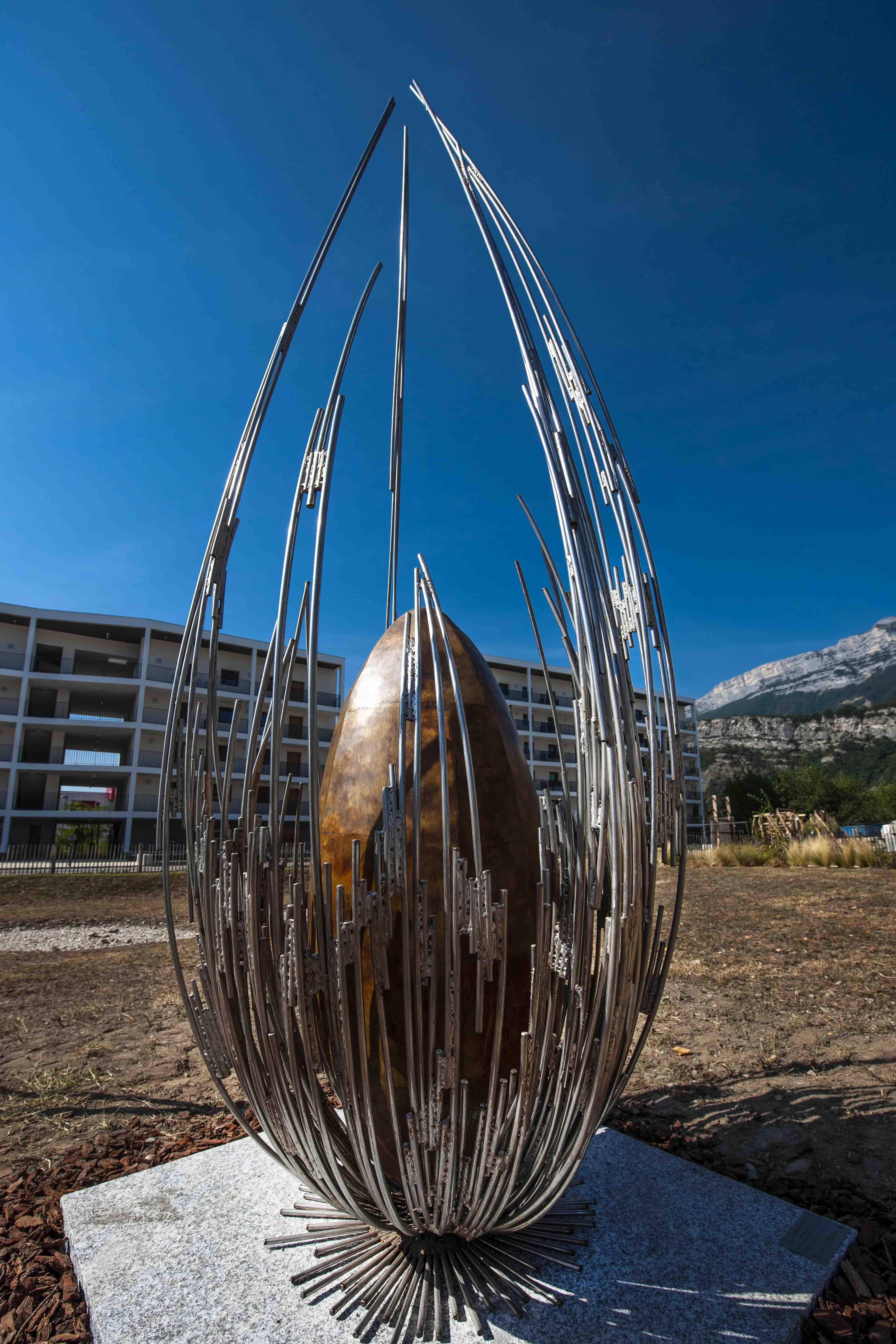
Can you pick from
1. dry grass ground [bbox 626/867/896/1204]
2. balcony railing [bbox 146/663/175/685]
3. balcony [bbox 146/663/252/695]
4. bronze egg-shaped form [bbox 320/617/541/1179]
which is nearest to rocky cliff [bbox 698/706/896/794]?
balcony [bbox 146/663/252/695]

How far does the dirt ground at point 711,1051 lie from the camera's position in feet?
12.6

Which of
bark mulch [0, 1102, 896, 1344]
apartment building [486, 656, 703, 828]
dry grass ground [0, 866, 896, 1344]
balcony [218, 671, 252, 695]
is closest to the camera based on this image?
bark mulch [0, 1102, 896, 1344]

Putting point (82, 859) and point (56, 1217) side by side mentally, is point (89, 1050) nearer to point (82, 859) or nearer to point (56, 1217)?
point (56, 1217)

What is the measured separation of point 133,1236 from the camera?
2.72 metres

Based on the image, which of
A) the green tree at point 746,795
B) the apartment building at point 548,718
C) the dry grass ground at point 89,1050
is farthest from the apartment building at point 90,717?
the green tree at point 746,795

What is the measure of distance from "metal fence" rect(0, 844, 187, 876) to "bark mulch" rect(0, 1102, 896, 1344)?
64.0 feet

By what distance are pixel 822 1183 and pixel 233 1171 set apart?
9.27 ft

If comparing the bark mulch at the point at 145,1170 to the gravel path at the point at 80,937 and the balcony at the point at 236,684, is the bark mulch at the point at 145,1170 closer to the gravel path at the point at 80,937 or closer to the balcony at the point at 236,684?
the gravel path at the point at 80,937

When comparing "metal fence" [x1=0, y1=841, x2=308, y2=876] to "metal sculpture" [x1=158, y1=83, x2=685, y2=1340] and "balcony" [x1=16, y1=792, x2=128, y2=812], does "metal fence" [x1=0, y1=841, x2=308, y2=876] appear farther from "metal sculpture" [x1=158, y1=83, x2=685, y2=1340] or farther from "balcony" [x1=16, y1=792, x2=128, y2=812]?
"metal sculpture" [x1=158, y1=83, x2=685, y2=1340]

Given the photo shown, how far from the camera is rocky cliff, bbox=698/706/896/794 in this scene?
99.9m

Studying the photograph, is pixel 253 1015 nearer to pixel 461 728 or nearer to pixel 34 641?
pixel 461 728

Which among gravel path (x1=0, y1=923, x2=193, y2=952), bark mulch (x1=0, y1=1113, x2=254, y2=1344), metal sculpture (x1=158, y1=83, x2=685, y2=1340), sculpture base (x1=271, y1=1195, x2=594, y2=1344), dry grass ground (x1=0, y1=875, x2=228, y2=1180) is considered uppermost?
metal sculpture (x1=158, y1=83, x2=685, y2=1340)

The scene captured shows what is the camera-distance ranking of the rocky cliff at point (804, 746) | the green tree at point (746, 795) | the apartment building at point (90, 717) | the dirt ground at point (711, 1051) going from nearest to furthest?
the dirt ground at point (711, 1051), the apartment building at point (90, 717), the green tree at point (746, 795), the rocky cliff at point (804, 746)

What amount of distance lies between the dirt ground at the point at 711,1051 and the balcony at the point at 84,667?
26544mm
